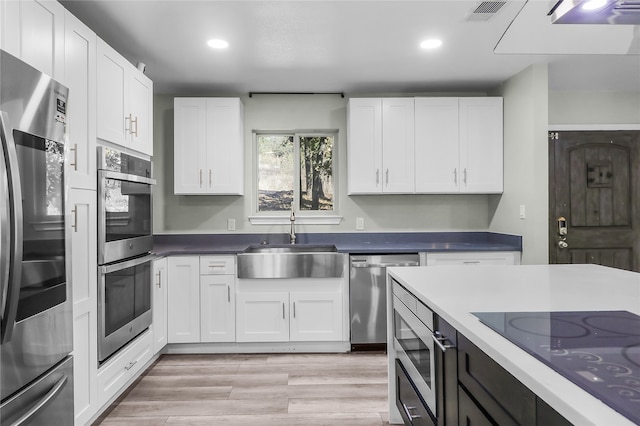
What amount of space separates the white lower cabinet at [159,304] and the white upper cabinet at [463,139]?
7.96 ft

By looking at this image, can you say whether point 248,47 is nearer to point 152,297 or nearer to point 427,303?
point 152,297

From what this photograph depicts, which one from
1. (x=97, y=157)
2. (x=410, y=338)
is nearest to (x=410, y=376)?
(x=410, y=338)

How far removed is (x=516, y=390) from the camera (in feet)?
2.83

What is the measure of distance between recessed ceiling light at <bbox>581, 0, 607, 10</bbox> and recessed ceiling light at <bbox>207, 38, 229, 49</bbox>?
226 centimetres

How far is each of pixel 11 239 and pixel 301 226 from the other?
2905mm

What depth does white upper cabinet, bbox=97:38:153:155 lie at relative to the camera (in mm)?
2342

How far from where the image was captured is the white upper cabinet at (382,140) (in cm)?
378

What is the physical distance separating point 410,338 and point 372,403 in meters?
0.97

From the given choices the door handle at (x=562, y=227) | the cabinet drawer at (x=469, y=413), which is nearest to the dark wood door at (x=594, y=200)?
the door handle at (x=562, y=227)

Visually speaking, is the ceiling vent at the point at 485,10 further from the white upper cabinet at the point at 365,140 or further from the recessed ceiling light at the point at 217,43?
the recessed ceiling light at the point at 217,43

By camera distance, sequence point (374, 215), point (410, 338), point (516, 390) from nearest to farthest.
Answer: point (516, 390)
point (410, 338)
point (374, 215)

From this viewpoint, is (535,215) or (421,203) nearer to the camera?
(535,215)

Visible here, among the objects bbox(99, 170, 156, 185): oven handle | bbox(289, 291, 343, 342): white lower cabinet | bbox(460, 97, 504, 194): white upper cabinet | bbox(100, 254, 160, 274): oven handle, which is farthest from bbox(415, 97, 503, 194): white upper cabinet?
bbox(100, 254, 160, 274): oven handle

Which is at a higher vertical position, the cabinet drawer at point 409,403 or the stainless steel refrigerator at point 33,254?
the stainless steel refrigerator at point 33,254
